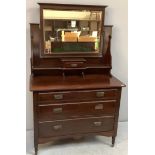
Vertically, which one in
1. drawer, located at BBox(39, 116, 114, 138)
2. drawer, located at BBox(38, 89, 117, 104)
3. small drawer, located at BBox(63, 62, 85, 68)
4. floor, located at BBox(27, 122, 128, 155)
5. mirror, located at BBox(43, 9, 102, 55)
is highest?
mirror, located at BBox(43, 9, 102, 55)

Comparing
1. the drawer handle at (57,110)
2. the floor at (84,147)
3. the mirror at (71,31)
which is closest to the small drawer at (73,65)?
the mirror at (71,31)

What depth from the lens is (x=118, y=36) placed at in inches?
93.7

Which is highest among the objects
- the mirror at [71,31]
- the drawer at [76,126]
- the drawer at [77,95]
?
the mirror at [71,31]

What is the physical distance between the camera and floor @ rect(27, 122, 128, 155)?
207 cm

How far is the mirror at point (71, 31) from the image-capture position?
82.4 inches

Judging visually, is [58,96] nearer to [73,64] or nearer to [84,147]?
[73,64]

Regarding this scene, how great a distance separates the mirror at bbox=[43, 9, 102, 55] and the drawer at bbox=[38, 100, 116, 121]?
0.57m

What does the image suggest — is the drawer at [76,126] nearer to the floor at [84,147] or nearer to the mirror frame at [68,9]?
the floor at [84,147]

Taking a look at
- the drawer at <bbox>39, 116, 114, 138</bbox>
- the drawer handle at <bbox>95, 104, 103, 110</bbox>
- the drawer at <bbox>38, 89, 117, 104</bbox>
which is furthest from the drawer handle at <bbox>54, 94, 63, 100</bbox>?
the drawer handle at <bbox>95, 104, 103, 110</bbox>

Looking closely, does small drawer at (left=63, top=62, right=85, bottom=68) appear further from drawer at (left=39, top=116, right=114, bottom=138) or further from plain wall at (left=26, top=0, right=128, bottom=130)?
drawer at (left=39, top=116, right=114, bottom=138)

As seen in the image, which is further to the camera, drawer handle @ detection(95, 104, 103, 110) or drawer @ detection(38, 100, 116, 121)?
drawer handle @ detection(95, 104, 103, 110)

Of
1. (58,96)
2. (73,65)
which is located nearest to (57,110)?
(58,96)
